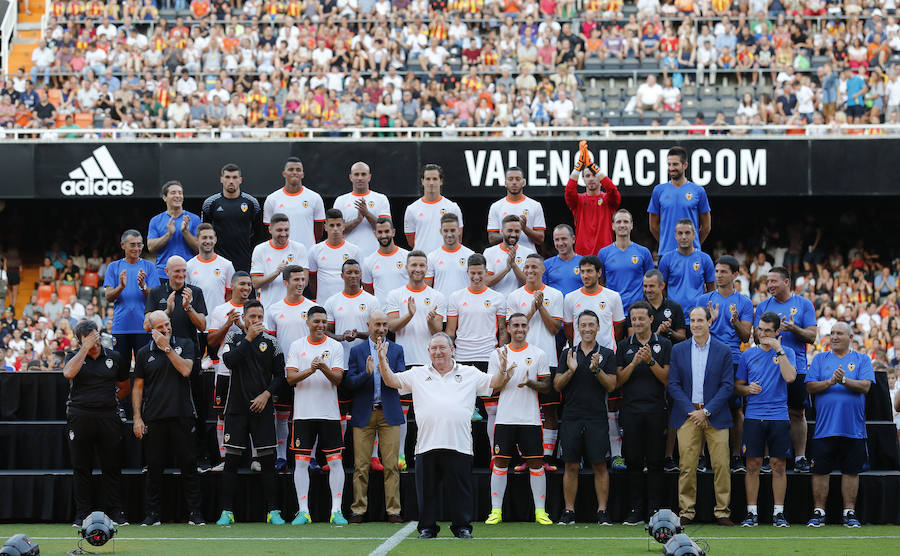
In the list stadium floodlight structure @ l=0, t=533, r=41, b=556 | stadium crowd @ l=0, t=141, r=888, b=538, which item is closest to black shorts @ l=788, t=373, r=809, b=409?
stadium crowd @ l=0, t=141, r=888, b=538

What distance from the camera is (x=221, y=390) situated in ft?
39.8

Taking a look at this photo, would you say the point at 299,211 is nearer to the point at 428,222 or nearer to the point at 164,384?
the point at 428,222

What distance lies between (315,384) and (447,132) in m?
10.4

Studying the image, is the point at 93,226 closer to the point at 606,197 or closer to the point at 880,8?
the point at 606,197

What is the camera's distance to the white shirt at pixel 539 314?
1214cm

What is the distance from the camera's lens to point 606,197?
1321 cm

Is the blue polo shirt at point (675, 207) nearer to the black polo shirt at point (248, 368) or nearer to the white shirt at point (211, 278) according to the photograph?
the black polo shirt at point (248, 368)

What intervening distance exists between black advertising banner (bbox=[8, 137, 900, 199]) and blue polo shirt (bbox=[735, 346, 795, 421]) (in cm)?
939

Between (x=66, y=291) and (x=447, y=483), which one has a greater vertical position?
(x=66, y=291)

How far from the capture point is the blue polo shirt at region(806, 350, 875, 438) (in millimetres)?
11531

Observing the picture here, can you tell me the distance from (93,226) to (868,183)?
14289 millimetres

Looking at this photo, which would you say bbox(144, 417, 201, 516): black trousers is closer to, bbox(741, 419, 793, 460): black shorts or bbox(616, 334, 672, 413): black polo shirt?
bbox(616, 334, 672, 413): black polo shirt

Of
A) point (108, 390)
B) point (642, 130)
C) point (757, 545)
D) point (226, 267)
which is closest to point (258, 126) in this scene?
point (642, 130)

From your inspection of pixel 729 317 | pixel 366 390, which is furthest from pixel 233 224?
pixel 729 317
